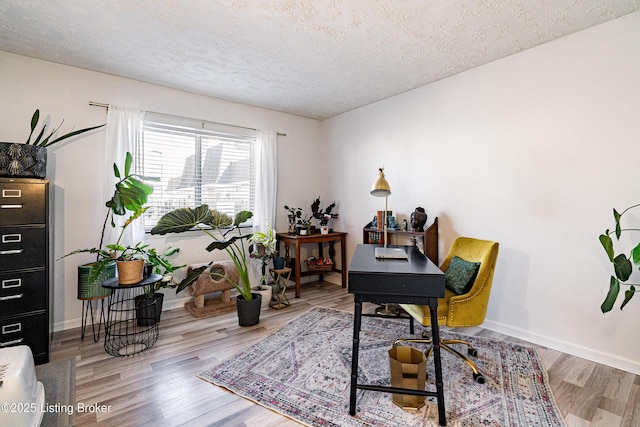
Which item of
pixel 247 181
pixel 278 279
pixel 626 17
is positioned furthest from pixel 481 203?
pixel 247 181

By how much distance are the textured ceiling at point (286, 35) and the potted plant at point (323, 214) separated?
1.78 metres

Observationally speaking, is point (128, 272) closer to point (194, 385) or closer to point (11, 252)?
point (11, 252)

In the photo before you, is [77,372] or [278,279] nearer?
[77,372]

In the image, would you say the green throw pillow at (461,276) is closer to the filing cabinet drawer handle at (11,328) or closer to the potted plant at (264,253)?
the potted plant at (264,253)

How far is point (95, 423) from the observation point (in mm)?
1640

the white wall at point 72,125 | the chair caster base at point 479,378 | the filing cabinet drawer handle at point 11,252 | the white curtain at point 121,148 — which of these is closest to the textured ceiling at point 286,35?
the white wall at point 72,125

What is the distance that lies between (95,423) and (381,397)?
1608mm

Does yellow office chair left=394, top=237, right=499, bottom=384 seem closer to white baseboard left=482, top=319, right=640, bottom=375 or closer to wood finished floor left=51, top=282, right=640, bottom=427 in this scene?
wood finished floor left=51, top=282, right=640, bottom=427

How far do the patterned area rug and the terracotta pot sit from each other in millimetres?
994

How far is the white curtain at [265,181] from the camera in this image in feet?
13.5

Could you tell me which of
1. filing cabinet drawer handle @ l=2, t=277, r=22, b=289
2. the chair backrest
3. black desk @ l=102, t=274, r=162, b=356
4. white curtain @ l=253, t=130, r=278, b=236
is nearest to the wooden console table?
white curtain @ l=253, t=130, r=278, b=236

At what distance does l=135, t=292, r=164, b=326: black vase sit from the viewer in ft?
9.66

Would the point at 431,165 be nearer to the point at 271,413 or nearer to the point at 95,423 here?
the point at 271,413

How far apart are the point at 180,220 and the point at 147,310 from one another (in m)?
1.01
